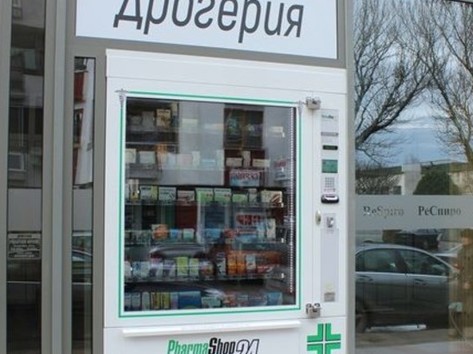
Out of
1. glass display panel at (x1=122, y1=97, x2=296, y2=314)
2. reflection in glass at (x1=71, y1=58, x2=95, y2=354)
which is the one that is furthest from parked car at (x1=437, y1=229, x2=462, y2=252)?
reflection in glass at (x1=71, y1=58, x2=95, y2=354)

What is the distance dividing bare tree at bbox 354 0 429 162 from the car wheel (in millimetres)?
1102

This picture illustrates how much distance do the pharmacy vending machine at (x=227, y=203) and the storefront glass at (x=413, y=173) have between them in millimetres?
958

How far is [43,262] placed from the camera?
132 inches

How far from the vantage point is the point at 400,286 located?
16.3 feet

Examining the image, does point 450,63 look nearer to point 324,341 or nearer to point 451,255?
point 451,255

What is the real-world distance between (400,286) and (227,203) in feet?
5.93

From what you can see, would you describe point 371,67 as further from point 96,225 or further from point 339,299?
point 96,225

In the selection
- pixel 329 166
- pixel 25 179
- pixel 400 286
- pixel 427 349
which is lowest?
pixel 427 349

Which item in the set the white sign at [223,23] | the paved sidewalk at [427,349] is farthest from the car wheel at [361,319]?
the white sign at [223,23]

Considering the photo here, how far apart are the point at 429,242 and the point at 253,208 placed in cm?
175

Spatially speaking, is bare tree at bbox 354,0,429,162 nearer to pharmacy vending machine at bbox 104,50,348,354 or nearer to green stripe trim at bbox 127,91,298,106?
pharmacy vending machine at bbox 104,50,348,354

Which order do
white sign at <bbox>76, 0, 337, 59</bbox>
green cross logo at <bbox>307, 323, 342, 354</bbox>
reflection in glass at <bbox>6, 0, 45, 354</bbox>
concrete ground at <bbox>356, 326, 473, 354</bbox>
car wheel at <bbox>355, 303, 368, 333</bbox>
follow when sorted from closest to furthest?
reflection in glass at <bbox>6, 0, 45, 354</bbox> → white sign at <bbox>76, 0, 337, 59</bbox> → green cross logo at <bbox>307, 323, 342, 354</bbox> → car wheel at <bbox>355, 303, 368, 333</bbox> → concrete ground at <bbox>356, 326, 473, 354</bbox>

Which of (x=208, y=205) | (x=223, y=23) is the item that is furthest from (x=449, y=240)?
(x=223, y=23)

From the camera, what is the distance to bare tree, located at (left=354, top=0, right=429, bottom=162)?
4.86 meters
